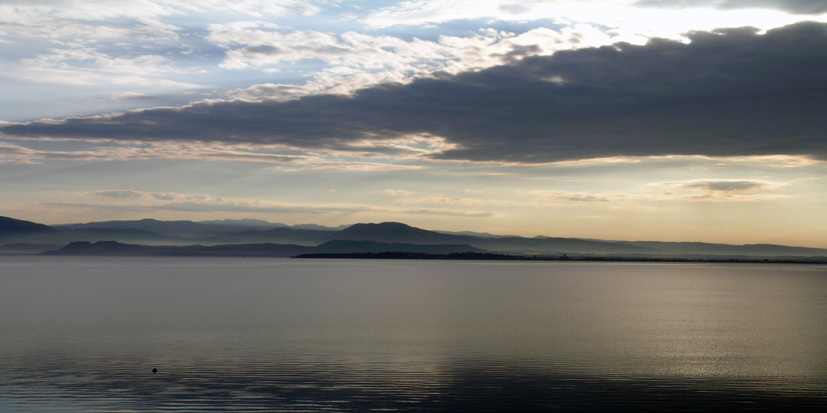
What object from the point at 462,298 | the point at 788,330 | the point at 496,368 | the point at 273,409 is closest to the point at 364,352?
the point at 496,368

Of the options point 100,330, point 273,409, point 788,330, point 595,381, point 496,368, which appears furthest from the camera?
point 788,330

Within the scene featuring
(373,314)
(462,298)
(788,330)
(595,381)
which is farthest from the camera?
(462,298)

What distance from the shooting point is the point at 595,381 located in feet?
75.5

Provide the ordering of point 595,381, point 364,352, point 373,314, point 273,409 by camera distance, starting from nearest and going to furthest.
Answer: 1. point 273,409
2. point 595,381
3. point 364,352
4. point 373,314

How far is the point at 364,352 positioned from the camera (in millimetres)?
28562

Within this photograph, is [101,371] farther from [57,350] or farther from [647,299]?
[647,299]

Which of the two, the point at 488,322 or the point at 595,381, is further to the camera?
the point at 488,322

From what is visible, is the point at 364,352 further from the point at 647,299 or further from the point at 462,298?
the point at 647,299

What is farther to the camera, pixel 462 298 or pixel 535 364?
pixel 462 298

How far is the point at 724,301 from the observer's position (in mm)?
64312

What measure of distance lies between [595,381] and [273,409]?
36.3ft

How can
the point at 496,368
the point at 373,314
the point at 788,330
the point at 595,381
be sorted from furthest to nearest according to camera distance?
1. the point at 373,314
2. the point at 788,330
3. the point at 496,368
4. the point at 595,381

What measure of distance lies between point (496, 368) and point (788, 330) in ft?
76.4

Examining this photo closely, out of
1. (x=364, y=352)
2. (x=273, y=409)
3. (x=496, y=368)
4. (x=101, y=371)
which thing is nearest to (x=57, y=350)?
(x=101, y=371)
